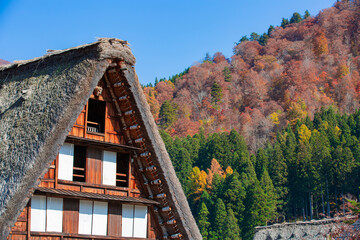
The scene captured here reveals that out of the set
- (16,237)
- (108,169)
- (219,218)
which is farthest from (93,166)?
(219,218)

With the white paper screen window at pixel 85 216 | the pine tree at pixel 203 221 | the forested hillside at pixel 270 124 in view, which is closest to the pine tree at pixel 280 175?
the forested hillside at pixel 270 124

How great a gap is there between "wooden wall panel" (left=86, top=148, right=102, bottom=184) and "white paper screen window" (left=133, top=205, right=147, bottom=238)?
2.89 feet

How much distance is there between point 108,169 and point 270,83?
12325 centimetres

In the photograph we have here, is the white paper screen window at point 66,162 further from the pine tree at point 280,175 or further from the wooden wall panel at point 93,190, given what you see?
the pine tree at point 280,175

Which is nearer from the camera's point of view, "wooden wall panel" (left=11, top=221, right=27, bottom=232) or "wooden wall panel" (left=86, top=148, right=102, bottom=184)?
"wooden wall panel" (left=11, top=221, right=27, bottom=232)

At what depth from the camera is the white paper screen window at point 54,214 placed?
763cm

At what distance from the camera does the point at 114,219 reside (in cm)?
845

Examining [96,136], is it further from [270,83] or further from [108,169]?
[270,83]

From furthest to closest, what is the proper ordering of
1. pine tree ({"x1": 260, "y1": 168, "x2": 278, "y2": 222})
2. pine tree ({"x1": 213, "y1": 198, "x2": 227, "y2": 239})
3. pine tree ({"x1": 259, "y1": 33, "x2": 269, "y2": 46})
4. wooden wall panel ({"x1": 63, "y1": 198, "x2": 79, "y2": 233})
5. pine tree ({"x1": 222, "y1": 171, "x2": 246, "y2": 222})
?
pine tree ({"x1": 259, "y1": 33, "x2": 269, "y2": 46}), pine tree ({"x1": 222, "y1": 171, "x2": 246, "y2": 222}), pine tree ({"x1": 260, "y1": 168, "x2": 278, "y2": 222}), pine tree ({"x1": 213, "y1": 198, "x2": 227, "y2": 239}), wooden wall panel ({"x1": 63, "y1": 198, "x2": 79, "y2": 233})

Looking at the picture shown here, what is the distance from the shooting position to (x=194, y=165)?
266 feet

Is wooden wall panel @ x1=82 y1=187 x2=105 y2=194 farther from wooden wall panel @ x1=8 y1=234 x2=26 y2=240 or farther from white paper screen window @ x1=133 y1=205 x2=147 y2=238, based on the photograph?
wooden wall panel @ x1=8 y1=234 x2=26 y2=240

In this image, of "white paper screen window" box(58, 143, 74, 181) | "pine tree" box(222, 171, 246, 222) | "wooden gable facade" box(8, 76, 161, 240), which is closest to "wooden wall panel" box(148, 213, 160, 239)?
"wooden gable facade" box(8, 76, 161, 240)

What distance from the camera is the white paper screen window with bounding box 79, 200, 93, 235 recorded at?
7984 mm

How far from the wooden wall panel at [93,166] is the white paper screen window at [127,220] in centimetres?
66
